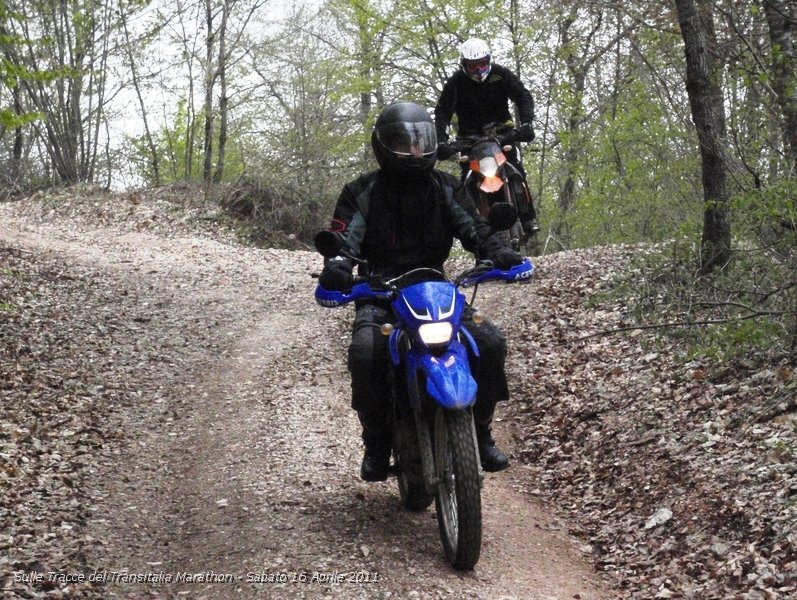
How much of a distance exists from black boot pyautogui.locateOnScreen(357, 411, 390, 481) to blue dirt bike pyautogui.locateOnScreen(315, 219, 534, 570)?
0.09 metres

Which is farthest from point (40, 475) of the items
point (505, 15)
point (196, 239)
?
point (505, 15)

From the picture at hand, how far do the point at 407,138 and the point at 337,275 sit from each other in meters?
0.90

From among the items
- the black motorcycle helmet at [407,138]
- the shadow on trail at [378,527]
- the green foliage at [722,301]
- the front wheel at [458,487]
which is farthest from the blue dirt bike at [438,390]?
the green foliage at [722,301]

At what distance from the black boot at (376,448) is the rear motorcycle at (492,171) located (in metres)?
4.86

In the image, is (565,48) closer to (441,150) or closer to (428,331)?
(441,150)

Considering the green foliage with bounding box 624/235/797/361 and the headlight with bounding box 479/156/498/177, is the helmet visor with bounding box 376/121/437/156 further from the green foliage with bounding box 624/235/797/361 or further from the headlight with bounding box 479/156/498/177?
the headlight with bounding box 479/156/498/177

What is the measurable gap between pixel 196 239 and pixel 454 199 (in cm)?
1248

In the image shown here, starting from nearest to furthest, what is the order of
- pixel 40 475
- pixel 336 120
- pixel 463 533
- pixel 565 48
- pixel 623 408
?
1. pixel 463 533
2. pixel 40 475
3. pixel 623 408
4. pixel 565 48
5. pixel 336 120

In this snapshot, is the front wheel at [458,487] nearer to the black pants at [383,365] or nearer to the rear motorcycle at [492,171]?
the black pants at [383,365]

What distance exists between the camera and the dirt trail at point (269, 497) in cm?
499

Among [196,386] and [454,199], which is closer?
[454,199]

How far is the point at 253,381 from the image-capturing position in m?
8.92

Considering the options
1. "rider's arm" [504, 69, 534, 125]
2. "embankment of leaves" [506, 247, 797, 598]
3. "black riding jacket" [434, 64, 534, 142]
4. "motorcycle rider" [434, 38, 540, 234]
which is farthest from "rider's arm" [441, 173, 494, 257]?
"rider's arm" [504, 69, 534, 125]

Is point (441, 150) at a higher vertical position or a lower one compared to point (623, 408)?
higher
